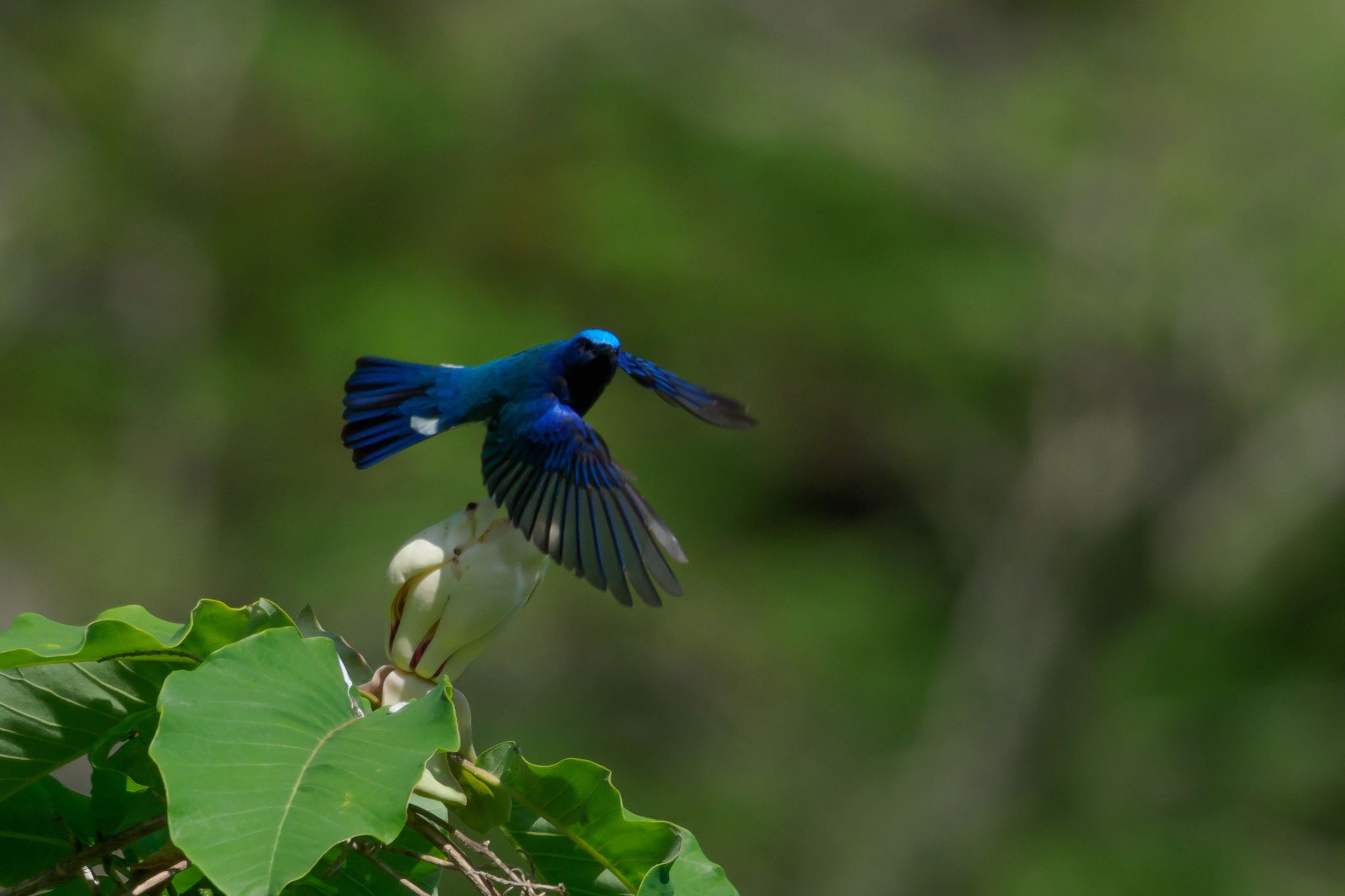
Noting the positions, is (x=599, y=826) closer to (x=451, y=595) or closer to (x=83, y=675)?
(x=451, y=595)

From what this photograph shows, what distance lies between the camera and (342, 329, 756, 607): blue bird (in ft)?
4.58

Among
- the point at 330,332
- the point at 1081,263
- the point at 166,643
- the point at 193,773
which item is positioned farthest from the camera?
Result: the point at 1081,263

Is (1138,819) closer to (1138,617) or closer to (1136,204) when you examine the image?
(1138,617)

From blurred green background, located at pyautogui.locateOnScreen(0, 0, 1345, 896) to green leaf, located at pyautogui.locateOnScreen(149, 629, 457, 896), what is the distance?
23.0 ft

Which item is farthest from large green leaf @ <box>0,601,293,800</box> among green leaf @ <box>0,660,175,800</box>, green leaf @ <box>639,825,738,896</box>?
green leaf @ <box>639,825,738,896</box>

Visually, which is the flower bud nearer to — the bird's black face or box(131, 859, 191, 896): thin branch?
box(131, 859, 191, 896): thin branch

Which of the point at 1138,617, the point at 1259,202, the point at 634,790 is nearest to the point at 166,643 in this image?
the point at 634,790

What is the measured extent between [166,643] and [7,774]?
0.72ft

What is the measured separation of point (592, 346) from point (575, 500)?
0.74 feet

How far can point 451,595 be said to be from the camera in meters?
1.15

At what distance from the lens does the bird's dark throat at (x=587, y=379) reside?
1616mm

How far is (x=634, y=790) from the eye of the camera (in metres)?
8.32

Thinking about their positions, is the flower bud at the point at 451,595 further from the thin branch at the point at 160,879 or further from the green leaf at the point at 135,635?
the thin branch at the point at 160,879

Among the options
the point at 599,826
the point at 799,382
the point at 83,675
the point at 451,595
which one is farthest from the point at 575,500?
the point at 799,382
